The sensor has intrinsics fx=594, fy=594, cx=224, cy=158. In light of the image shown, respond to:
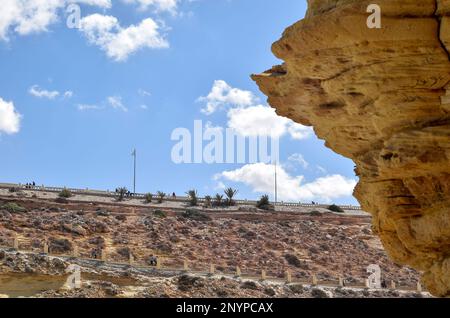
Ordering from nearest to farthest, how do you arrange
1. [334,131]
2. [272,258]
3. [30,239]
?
[334,131], [30,239], [272,258]

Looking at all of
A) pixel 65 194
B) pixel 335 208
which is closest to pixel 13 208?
pixel 65 194

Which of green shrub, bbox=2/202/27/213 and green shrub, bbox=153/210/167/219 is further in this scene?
green shrub, bbox=153/210/167/219

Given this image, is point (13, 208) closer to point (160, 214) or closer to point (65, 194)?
point (65, 194)

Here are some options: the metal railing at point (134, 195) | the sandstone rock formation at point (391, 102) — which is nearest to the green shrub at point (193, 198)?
the metal railing at point (134, 195)

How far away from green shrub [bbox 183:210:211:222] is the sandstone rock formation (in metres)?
39.8

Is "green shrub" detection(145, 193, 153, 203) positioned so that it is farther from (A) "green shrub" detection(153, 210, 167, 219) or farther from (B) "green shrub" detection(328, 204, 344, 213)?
(B) "green shrub" detection(328, 204, 344, 213)

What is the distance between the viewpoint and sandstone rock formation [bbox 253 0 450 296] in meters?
9.70

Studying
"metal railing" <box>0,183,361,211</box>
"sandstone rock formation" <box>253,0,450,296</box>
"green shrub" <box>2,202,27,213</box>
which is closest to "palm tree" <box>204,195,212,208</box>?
"metal railing" <box>0,183,361,211</box>

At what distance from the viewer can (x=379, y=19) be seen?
9.54m

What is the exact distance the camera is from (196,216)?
53250 millimetres

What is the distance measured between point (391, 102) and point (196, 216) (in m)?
43.6

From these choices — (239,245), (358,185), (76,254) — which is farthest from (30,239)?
(358,185)

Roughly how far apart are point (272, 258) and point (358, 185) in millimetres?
32194
